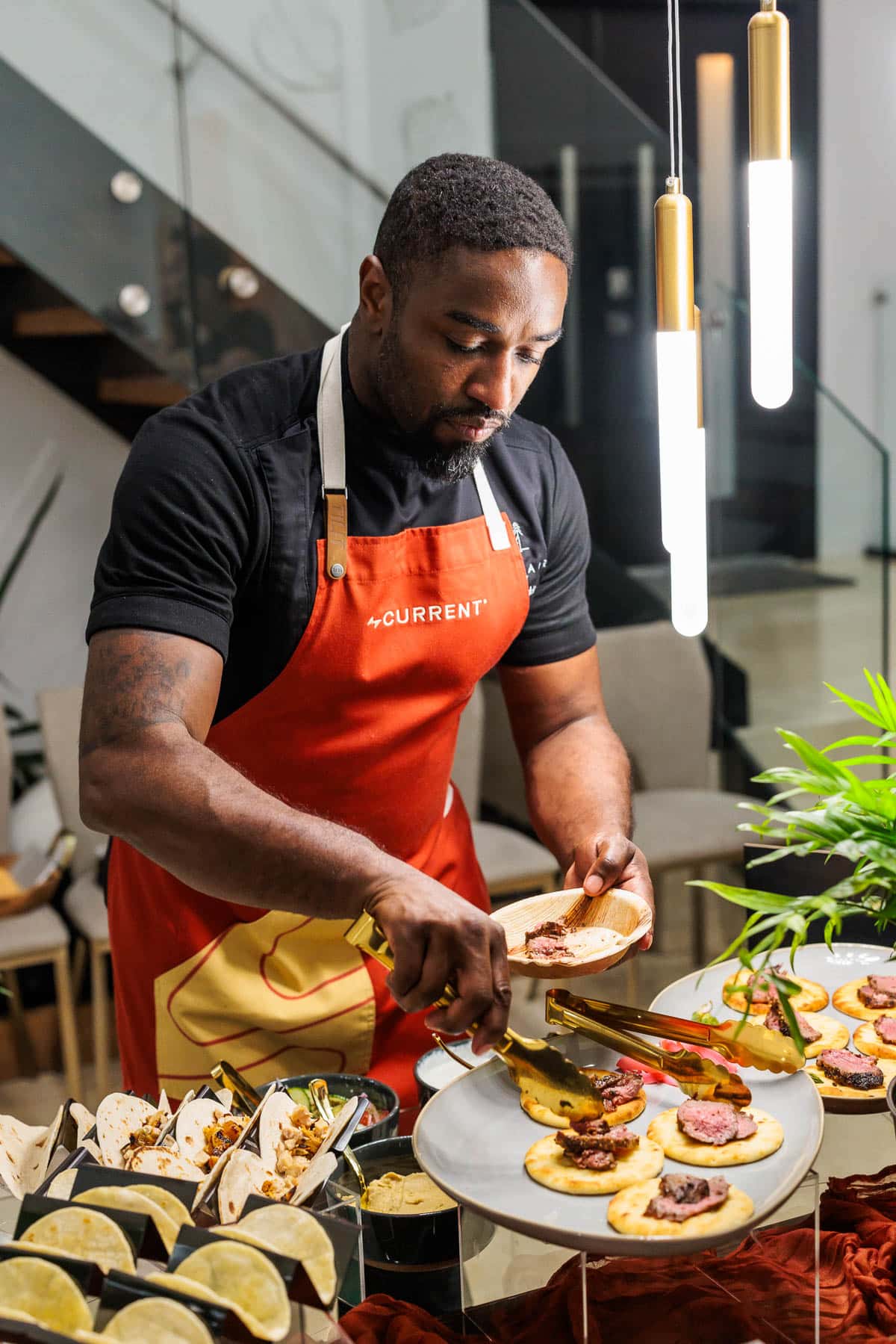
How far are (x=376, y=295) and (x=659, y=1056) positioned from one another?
Result: 2.83ft

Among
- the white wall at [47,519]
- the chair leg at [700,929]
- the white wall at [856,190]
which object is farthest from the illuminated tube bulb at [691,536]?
the white wall at [856,190]

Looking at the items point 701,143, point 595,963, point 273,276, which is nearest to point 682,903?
point 273,276

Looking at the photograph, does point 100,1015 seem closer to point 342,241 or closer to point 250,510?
point 250,510

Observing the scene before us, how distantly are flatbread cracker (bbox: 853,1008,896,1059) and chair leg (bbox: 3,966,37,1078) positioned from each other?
8.43 ft

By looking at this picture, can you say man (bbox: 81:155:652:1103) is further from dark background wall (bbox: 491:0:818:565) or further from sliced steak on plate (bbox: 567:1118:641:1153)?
dark background wall (bbox: 491:0:818:565)

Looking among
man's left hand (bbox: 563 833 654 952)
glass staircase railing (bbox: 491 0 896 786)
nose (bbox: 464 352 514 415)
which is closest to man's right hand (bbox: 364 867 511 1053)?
man's left hand (bbox: 563 833 654 952)

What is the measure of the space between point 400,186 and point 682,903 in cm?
336

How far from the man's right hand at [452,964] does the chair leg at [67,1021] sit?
90.2 inches

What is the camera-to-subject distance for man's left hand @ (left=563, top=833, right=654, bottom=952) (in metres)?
1.46

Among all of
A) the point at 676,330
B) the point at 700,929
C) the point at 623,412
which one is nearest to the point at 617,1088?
the point at 676,330

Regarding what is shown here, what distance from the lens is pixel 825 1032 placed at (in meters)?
1.39

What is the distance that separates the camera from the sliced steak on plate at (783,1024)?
1377 mm

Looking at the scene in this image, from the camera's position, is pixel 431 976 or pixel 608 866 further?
pixel 608 866

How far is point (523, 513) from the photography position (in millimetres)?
1730
